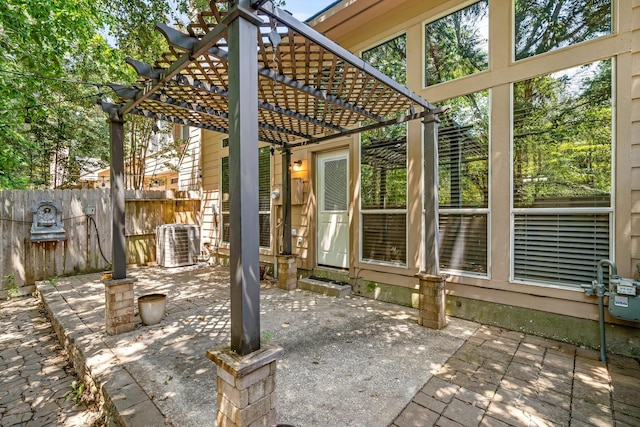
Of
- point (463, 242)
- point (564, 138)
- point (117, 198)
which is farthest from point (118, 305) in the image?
point (564, 138)

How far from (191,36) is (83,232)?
5988mm

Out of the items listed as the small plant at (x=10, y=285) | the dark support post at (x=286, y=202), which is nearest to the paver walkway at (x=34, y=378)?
the small plant at (x=10, y=285)

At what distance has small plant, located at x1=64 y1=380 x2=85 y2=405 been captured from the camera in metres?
2.53

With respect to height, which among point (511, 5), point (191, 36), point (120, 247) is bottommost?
point (120, 247)

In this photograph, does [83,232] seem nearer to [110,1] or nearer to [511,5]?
[110,1]

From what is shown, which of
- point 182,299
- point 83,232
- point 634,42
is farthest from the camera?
point 83,232

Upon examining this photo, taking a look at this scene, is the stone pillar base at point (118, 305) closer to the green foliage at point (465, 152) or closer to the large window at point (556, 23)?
the green foliage at point (465, 152)

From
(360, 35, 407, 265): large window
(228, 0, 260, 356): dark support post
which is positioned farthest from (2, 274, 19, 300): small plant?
(360, 35, 407, 265): large window

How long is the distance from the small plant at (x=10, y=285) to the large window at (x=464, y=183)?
7.42 metres

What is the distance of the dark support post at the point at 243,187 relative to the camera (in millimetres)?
1640

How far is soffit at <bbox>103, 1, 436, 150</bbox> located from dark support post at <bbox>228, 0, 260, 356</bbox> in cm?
19

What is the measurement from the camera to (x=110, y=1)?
6160 mm

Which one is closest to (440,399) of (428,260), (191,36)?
(428,260)

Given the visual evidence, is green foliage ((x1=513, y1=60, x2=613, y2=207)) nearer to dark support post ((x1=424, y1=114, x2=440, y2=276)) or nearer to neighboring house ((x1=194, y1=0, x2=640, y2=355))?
neighboring house ((x1=194, y1=0, x2=640, y2=355))
